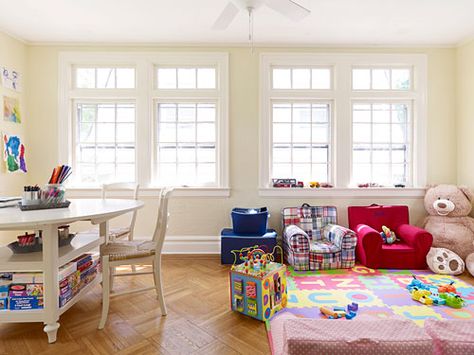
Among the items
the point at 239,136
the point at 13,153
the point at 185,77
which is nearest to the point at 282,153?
the point at 239,136

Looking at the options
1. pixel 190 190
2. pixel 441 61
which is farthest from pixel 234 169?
pixel 441 61

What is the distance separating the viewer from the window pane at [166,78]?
12.4 ft

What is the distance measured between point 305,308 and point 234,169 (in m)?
1.98

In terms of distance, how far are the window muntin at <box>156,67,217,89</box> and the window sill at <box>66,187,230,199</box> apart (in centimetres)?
142

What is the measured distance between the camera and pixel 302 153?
151 inches

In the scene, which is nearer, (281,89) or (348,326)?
(348,326)

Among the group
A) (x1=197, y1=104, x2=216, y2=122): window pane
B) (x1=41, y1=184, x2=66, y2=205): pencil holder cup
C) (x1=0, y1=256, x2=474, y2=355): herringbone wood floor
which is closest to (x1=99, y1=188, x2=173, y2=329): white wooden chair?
(x1=0, y1=256, x2=474, y2=355): herringbone wood floor

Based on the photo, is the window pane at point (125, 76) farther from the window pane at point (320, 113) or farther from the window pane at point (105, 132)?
the window pane at point (320, 113)

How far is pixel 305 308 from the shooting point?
2254 mm

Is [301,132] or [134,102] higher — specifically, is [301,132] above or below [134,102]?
below

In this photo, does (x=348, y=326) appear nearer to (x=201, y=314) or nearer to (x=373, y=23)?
(x=201, y=314)

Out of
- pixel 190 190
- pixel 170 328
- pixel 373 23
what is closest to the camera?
pixel 170 328

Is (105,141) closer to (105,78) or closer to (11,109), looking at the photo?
(105,78)

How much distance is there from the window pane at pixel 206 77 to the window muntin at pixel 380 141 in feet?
6.71
